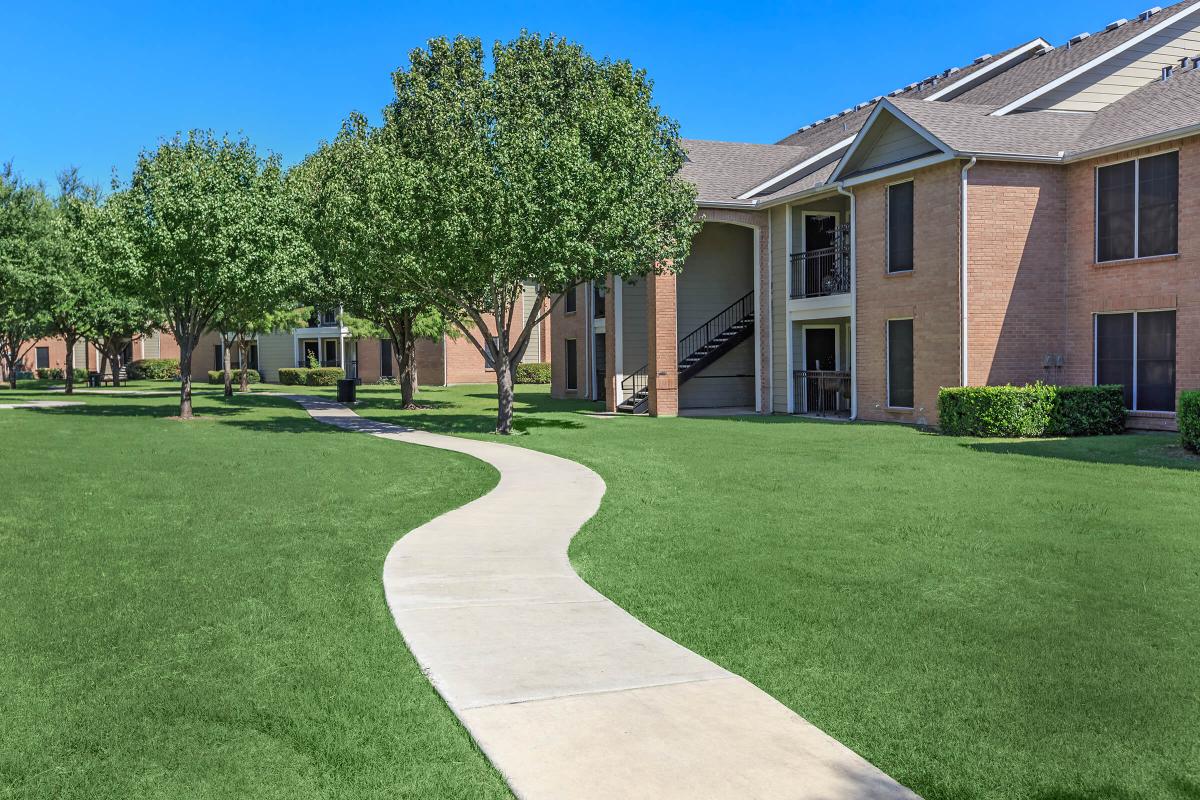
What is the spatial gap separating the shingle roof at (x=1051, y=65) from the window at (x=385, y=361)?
36489mm

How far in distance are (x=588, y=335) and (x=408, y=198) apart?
15.9 meters

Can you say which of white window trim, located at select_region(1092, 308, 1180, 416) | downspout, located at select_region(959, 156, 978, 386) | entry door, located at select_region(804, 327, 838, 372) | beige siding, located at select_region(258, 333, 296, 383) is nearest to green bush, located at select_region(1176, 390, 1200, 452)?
white window trim, located at select_region(1092, 308, 1180, 416)

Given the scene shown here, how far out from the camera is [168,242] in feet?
78.6

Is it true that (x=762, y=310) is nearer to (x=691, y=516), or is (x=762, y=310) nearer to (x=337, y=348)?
(x=691, y=516)

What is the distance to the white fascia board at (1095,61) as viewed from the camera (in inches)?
868

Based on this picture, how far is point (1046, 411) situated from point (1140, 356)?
2384 mm

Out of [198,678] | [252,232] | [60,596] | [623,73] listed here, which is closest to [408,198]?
[252,232]

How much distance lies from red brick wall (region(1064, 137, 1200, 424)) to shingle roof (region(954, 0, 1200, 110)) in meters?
3.74

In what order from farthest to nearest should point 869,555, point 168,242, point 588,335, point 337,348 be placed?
point 337,348
point 588,335
point 168,242
point 869,555

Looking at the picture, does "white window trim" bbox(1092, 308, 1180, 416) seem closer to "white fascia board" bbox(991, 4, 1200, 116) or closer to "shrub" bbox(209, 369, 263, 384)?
"white fascia board" bbox(991, 4, 1200, 116)

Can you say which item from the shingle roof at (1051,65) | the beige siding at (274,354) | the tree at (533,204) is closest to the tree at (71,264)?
the tree at (533,204)

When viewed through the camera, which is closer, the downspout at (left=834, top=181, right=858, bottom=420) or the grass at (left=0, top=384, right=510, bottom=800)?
the grass at (left=0, top=384, right=510, bottom=800)

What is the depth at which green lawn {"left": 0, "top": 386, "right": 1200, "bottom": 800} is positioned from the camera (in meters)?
4.25

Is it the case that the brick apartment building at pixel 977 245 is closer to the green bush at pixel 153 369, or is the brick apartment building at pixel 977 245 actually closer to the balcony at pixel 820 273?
the balcony at pixel 820 273
